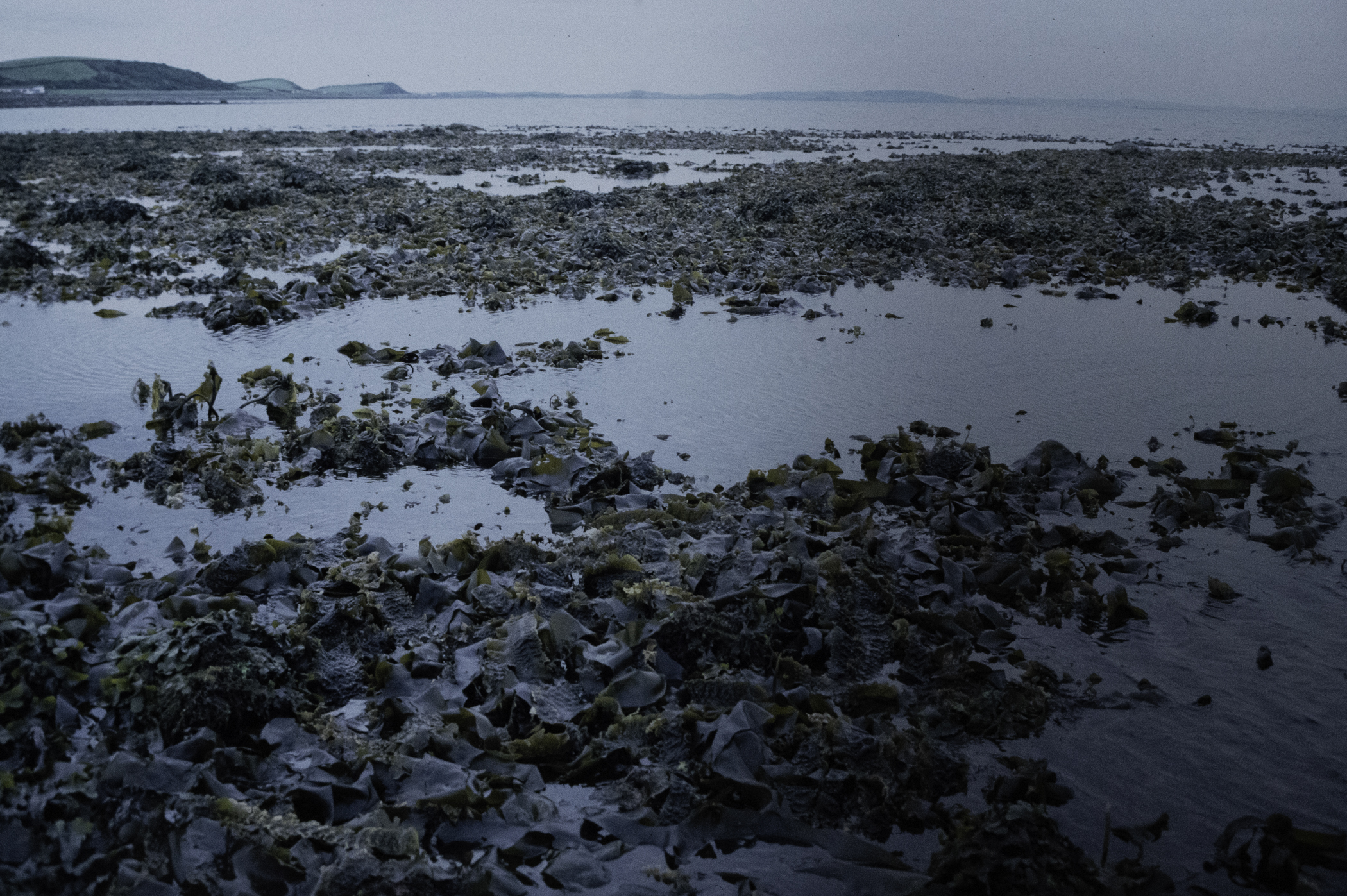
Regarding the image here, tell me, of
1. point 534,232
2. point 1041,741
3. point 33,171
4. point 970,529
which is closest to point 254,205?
point 534,232

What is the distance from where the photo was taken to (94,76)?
3408 inches

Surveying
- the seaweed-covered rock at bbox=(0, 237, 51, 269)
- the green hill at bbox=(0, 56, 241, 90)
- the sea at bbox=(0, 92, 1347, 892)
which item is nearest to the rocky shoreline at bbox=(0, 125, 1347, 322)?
the seaweed-covered rock at bbox=(0, 237, 51, 269)

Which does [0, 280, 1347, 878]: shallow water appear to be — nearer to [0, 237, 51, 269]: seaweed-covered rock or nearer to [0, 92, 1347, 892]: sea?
[0, 92, 1347, 892]: sea

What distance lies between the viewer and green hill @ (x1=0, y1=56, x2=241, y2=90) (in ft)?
262

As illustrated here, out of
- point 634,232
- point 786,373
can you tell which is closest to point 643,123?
point 634,232

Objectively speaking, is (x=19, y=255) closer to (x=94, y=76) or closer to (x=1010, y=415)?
(x=1010, y=415)

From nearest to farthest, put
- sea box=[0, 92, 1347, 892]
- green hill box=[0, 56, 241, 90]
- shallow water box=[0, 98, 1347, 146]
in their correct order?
sea box=[0, 92, 1347, 892]
shallow water box=[0, 98, 1347, 146]
green hill box=[0, 56, 241, 90]

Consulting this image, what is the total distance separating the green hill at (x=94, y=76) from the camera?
79.8 metres

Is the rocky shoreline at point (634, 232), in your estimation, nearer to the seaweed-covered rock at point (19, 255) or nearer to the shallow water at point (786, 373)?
the seaweed-covered rock at point (19, 255)

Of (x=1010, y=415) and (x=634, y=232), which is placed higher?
(x=634, y=232)


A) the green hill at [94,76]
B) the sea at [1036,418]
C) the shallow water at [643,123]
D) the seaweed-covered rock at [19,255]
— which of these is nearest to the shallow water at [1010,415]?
the sea at [1036,418]

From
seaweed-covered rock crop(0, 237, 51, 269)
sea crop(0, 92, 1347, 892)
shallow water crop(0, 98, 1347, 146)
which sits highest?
shallow water crop(0, 98, 1347, 146)

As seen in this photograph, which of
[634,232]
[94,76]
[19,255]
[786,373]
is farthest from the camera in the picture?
[94,76]

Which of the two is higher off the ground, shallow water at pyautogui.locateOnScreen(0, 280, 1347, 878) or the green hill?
the green hill
